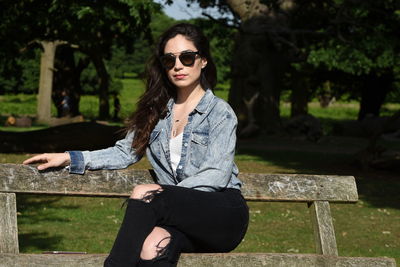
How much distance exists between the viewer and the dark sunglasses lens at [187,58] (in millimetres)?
4402

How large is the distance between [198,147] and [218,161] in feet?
0.53

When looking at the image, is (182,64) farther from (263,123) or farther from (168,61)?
(263,123)

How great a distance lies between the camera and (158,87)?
4.60 meters

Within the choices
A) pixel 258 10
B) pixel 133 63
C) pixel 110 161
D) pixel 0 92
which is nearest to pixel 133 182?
pixel 110 161

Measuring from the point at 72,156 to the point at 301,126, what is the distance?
2469 centimetres

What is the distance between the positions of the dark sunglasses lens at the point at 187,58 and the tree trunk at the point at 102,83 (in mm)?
33492

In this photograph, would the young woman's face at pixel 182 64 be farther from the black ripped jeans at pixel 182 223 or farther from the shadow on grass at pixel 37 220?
the shadow on grass at pixel 37 220

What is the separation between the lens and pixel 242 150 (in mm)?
22969

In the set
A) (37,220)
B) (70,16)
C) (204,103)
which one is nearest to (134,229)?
(204,103)

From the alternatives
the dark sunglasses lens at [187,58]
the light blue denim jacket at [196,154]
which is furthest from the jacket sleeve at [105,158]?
the dark sunglasses lens at [187,58]

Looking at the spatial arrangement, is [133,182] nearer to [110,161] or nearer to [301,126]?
[110,161]

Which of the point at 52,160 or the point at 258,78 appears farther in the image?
the point at 258,78

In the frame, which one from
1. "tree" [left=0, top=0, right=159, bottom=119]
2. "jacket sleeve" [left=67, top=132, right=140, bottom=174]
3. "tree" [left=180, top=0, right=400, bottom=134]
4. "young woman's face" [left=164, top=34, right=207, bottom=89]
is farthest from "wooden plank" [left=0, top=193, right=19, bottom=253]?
"tree" [left=180, top=0, right=400, bottom=134]

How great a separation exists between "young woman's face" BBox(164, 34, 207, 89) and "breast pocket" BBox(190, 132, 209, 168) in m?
0.35
